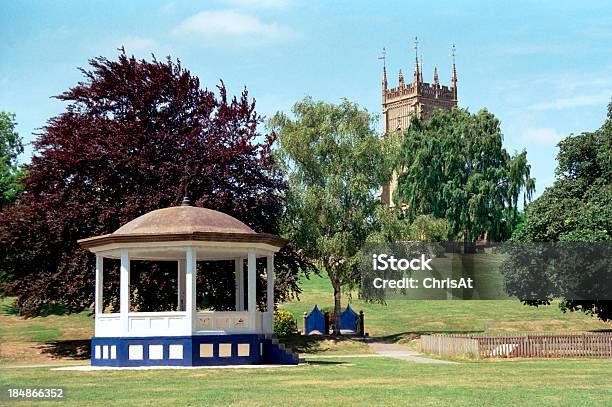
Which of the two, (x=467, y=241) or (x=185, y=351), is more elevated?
(x=467, y=241)

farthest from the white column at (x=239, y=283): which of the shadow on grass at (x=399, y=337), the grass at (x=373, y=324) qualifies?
the shadow on grass at (x=399, y=337)

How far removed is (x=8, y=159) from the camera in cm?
8162

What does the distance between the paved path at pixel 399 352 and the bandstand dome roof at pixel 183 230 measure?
7.43 m

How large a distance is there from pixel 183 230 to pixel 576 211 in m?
23.6


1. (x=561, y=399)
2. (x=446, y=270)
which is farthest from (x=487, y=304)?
(x=561, y=399)

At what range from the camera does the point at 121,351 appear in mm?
34562

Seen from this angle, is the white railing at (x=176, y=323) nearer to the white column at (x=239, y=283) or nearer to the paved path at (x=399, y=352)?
the white column at (x=239, y=283)

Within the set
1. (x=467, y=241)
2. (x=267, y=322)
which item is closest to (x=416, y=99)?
(x=467, y=241)

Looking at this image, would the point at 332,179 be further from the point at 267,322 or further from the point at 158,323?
the point at 158,323

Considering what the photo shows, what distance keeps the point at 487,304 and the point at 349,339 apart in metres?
21.5

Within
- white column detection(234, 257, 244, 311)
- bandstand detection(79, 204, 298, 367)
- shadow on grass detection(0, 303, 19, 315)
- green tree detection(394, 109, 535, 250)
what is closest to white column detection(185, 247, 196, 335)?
bandstand detection(79, 204, 298, 367)

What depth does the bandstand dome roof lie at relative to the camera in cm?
3384

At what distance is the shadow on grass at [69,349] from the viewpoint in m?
43.5

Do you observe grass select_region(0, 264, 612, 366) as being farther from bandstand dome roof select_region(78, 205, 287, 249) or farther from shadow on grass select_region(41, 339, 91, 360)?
bandstand dome roof select_region(78, 205, 287, 249)
